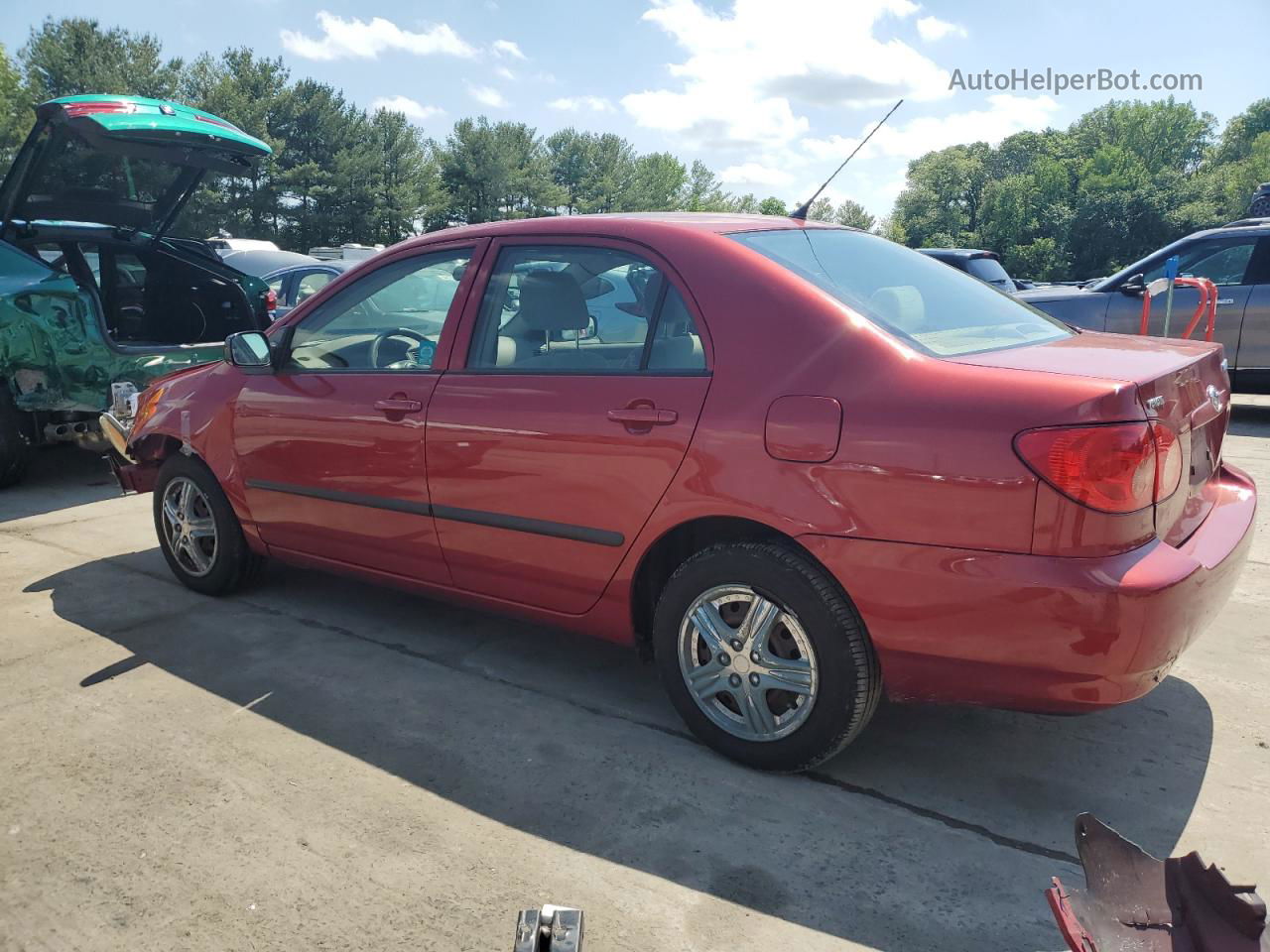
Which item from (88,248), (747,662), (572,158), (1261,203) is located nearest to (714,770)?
(747,662)

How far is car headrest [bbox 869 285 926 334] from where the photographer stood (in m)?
2.72

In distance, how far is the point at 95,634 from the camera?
4012mm

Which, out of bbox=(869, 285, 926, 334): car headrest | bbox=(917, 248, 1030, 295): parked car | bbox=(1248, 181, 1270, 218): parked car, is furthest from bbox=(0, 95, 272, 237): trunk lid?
bbox=(1248, 181, 1270, 218): parked car

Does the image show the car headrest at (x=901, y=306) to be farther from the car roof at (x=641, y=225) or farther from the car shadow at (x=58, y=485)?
the car shadow at (x=58, y=485)

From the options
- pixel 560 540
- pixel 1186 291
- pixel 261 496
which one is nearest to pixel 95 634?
pixel 261 496

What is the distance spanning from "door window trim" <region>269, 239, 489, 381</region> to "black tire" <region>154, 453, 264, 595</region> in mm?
734

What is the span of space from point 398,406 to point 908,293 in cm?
177

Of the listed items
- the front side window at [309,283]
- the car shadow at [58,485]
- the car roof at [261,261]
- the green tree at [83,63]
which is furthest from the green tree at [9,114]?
the car shadow at [58,485]

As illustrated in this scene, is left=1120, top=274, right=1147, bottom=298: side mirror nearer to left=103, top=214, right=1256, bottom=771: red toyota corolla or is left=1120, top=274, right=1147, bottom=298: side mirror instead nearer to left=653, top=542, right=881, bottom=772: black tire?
left=103, top=214, right=1256, bottom=771: red toyota corolla

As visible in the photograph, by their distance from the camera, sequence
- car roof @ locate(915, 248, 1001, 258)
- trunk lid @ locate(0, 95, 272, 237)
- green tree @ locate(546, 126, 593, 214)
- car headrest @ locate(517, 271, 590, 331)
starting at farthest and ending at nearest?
green tree @ locate(546, 126, 593, 214)
car roof @ locate(915, 248, 1001, 258)
trunk lid @ locate(0, 95, 272, 237)
car headrest @ locate(517, 271, 590, 331)

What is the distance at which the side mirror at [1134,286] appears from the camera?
8291 millimetres

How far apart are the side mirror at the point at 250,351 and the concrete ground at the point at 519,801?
44.2 inches

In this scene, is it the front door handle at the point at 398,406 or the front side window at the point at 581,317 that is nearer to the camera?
the front side window at the point at 581,317

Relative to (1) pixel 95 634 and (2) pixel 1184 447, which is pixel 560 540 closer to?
(2) pixel 1184 447
